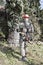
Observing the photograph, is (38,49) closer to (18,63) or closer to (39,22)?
(18,63)

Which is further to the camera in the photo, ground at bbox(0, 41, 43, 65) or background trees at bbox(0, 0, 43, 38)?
background trees at bbox(0, 0, 43, 38)

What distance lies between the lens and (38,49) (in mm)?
11562

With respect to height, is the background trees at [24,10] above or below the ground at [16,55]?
above

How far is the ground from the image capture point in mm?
9078

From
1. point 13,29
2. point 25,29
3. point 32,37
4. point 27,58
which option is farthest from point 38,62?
point 32,37

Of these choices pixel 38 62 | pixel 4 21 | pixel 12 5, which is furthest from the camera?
pixel 4 21

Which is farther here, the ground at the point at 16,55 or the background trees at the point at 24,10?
the background trees at the point at 24,10

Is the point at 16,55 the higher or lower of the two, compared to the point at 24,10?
lower

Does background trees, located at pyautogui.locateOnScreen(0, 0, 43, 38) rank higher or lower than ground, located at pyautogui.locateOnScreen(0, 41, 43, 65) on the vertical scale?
higher

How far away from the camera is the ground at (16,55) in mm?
A: 9078

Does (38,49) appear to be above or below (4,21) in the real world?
below

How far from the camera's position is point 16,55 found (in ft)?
32.5

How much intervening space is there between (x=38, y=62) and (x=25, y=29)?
1286 millimetres

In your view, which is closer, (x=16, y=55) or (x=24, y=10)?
(x=16, y=55)
